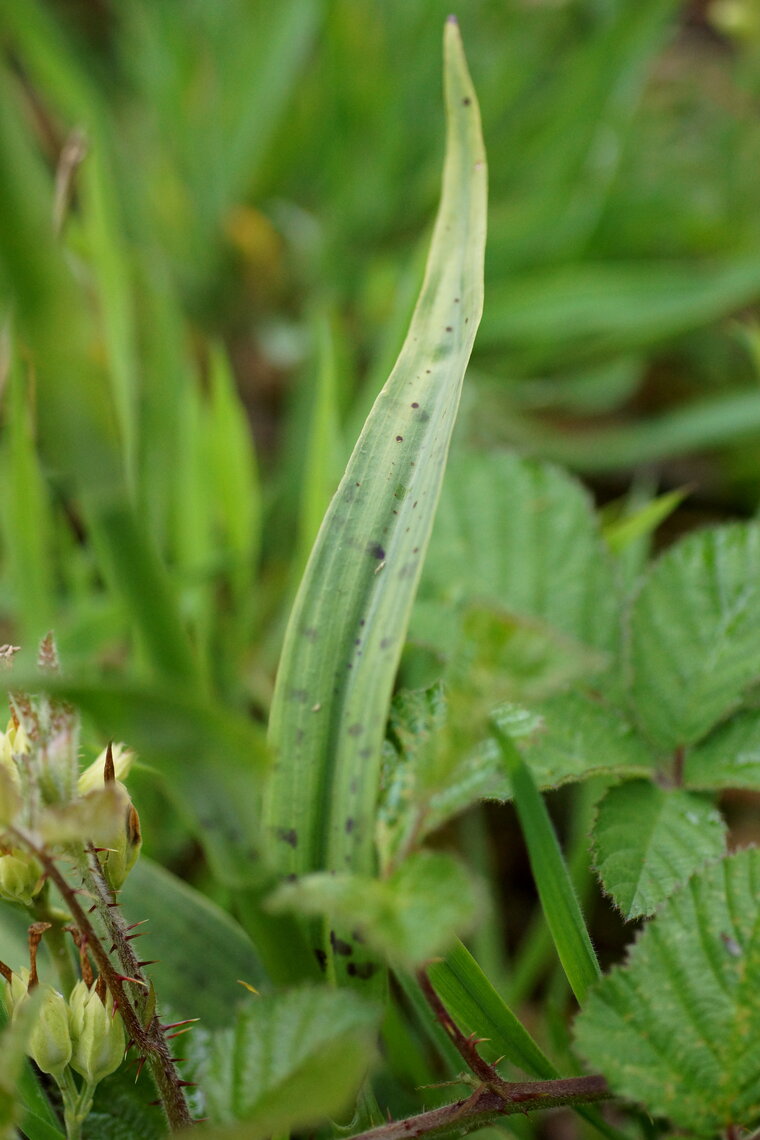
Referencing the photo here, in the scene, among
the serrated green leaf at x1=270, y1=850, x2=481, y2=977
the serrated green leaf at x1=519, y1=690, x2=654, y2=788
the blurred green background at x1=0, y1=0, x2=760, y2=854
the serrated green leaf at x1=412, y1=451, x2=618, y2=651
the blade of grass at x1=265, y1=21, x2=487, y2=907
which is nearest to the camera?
the serrated green leaf at x1=270, y1=850, x2=481, y2=977

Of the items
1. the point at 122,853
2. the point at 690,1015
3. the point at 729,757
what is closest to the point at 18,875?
the point at 122,853

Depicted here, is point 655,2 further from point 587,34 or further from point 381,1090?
point 381,1090

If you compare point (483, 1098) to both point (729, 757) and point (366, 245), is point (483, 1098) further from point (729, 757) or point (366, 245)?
point (366, 245)

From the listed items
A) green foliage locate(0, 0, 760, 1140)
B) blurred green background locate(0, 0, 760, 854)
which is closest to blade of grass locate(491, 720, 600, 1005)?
green foliage locate(0, 0, 760, 1140)

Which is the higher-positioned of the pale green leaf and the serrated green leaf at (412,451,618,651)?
the serrated green leaf at (412,451,618,651)

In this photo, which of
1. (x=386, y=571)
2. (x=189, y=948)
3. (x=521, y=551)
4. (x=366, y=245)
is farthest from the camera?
(x=366, y=245)

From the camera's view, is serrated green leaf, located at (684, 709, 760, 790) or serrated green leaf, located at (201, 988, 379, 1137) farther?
serrated green leaf, located at (684, 709, 760, 790)

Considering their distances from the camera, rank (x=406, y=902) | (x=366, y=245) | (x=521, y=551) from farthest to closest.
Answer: (x=366, y=245) < (x=521, y=551) < (x=406, y=902)

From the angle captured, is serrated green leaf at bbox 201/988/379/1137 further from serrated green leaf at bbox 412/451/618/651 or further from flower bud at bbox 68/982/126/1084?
serrated green leaf at bbox 412/451/618/651
